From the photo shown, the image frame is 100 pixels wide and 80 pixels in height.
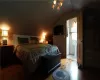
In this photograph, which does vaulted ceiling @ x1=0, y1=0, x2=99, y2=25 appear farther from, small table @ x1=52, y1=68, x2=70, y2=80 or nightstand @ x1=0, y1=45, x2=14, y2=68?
small table @ x1=52, y1=68, x2=70, y2=80

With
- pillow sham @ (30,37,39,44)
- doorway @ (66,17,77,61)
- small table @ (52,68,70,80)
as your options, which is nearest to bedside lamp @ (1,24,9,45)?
pillow sham @ (30,37,39,44)

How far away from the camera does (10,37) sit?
4.98 metres

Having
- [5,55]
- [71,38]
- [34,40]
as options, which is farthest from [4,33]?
[71,38]

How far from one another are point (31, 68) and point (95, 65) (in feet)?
7.55

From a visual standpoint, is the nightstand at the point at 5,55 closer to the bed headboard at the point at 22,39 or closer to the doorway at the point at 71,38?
the bed headboard at the point at 22,39

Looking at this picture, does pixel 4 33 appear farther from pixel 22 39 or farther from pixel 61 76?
pixel 61 76

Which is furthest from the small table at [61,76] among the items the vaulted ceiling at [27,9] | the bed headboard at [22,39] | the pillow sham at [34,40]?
the pillow sham at [34,40]

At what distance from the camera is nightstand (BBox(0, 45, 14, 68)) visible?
4.19 meters

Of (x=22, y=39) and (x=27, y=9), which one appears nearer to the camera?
(x=27, y=9)

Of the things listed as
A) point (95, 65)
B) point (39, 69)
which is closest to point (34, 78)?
point (39, 69)

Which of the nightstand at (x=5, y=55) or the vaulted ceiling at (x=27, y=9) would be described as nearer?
the vaulted ceiling at (x=27, y=9)

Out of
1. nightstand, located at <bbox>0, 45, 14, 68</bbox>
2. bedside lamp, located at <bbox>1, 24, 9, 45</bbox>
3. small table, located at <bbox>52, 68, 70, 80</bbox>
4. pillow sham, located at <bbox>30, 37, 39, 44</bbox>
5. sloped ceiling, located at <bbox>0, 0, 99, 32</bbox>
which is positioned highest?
sloped ceiling, located at <bbox>0, 0, 99, 32</bbox>

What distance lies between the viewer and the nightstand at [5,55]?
13.7ft

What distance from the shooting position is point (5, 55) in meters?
4.32
